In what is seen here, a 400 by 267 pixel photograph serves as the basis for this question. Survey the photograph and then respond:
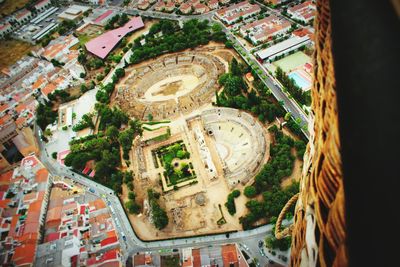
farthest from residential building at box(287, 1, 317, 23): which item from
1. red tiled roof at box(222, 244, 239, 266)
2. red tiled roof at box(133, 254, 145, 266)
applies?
red tiled roof at box(133, 254, 145, 266)

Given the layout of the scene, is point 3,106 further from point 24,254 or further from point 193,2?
point 193,2

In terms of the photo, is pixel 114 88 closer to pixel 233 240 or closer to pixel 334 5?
pixel 233 240

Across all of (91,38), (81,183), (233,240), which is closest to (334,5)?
(233,240)

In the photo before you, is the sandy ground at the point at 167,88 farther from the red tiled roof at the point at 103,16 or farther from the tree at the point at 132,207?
the red tiled roof at the point at 103,16

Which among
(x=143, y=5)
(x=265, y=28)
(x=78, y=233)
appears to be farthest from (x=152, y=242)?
(x=143, y=5)

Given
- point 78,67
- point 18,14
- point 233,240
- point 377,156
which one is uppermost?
point 18,14

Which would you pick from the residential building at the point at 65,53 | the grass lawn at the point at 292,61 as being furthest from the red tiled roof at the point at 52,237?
the grass lawn at the point at 292,61
